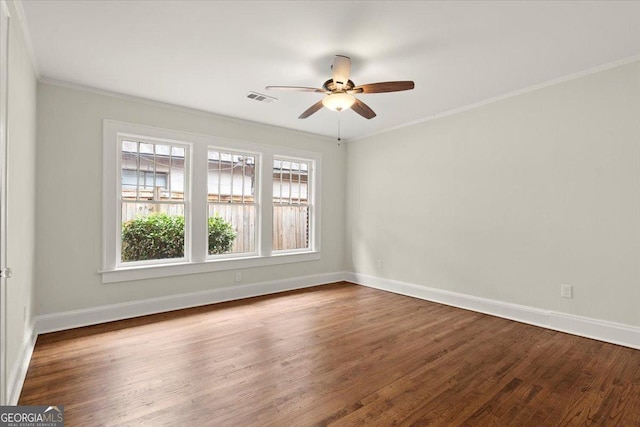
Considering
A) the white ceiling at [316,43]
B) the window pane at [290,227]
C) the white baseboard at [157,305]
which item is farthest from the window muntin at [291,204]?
the white ceiling at [316,43]

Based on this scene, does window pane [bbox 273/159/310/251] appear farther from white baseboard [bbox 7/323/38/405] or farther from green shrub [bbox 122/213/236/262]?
white baseboard [bbox 7/323/38/405]

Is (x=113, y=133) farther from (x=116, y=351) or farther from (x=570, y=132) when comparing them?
(x=570, y=132)

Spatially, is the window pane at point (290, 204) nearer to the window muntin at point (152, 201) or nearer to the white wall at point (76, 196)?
the window muntin at point (152, 201)

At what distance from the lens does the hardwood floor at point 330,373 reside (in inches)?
79.0

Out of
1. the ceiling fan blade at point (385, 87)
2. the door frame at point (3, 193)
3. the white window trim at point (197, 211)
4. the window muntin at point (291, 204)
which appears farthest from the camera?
the window muntin at point (291, 204)

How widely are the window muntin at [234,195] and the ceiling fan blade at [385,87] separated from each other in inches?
98.8

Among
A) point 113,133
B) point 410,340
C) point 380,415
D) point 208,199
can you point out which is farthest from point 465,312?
point 113,133

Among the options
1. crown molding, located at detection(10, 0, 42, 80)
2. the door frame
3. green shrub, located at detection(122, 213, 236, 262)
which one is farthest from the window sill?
crown molding, located at detection(10, 0, 42, 80)

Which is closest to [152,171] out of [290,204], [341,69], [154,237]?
[154,237]

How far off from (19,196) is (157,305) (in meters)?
2.07

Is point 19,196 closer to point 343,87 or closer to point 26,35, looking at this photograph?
point 26,35

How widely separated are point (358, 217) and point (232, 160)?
239 cm

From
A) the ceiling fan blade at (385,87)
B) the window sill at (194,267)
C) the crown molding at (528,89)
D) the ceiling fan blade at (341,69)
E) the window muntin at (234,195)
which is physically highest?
the crown molding at (528,89)

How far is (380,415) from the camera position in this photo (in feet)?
6.53
